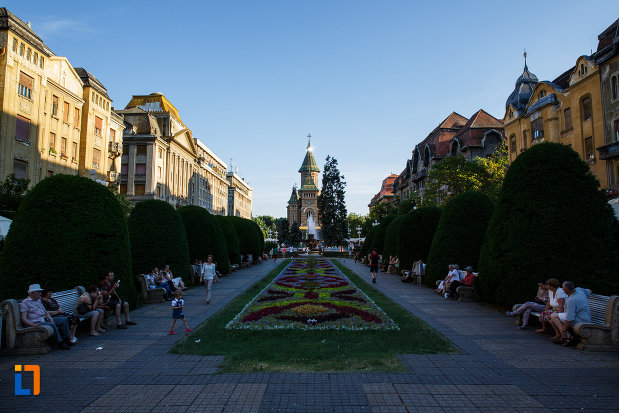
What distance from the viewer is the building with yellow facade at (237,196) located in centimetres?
12425

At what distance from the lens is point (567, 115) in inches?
1366

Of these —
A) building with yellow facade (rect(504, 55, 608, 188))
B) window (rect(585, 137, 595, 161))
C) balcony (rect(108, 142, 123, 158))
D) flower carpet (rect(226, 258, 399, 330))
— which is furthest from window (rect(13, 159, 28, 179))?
window (rect(585, 137, 595, 161))

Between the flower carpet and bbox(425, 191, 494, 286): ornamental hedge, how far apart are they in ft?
13.0

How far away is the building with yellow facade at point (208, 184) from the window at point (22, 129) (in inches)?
1737

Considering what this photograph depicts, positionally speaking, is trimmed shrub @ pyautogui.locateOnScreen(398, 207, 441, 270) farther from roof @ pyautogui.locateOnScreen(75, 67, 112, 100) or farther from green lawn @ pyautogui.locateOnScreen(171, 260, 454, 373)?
roof @ pyautogui.locateOnScreen(75, 67, 112, 100)

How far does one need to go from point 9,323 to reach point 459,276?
14086 mm

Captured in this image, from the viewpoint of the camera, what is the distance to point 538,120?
38.7 m

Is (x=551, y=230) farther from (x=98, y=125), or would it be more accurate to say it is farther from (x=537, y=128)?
(x=98, y=125)

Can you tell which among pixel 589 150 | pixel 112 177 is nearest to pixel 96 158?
pixel 112 177

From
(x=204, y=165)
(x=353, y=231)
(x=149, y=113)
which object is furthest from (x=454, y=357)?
(x=353, y=231)

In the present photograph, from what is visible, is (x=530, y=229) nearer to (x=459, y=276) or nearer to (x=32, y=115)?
(x=459, y=276)

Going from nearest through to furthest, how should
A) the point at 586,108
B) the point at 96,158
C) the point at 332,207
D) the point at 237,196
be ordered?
the point at 586,108 → the point at 96,158 → the point at 332,207 → the point at 237,196

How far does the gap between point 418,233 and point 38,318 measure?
60.0 feet

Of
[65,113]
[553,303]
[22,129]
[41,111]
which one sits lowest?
[553,303]
